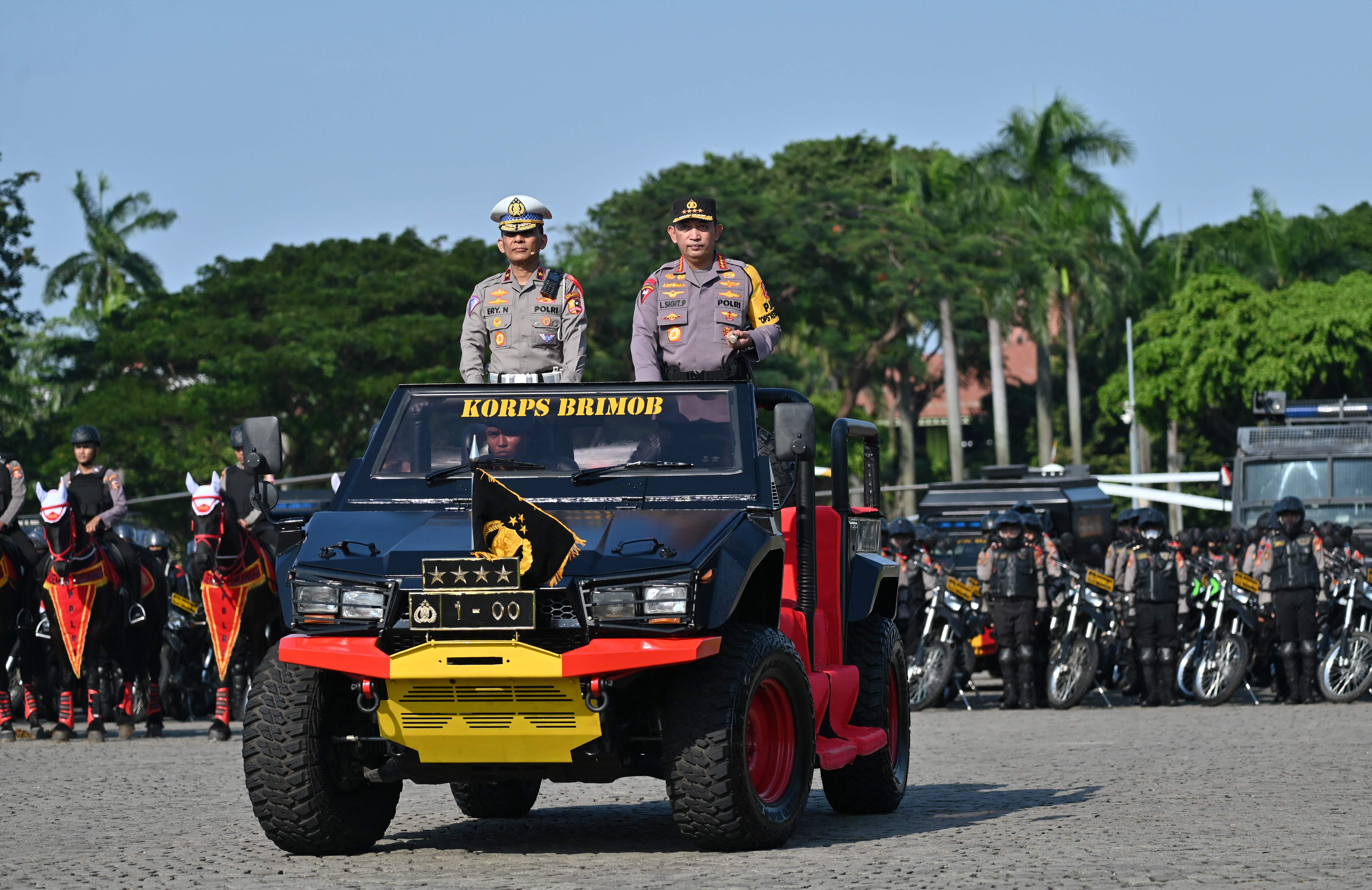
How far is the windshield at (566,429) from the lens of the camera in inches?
371

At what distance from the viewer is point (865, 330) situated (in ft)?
165

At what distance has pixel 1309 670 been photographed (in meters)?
21.1

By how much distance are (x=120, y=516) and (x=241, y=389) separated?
3376cm

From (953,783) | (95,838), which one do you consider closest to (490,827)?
(95,838)

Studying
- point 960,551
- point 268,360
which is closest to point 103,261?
point 268,360

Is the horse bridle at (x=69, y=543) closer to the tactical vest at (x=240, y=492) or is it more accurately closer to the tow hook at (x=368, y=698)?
the tactical vest at (x=240, y=492)

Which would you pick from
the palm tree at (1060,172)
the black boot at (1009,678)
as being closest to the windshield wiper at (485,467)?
the black boot at (1009,678)

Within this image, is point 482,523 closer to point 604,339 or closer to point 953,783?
point 953,783

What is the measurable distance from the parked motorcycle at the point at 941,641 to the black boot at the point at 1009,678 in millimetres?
372

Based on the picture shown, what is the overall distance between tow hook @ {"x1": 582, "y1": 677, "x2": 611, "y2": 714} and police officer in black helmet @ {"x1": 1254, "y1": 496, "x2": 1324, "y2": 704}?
47.2 feet

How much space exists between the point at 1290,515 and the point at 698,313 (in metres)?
12.3

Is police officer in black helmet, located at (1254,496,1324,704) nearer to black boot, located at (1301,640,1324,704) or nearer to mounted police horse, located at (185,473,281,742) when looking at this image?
black boot, located at (1301,640,1324,704)

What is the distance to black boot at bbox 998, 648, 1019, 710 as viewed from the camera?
69.6ft

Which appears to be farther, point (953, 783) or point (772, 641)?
point (953, 783)
